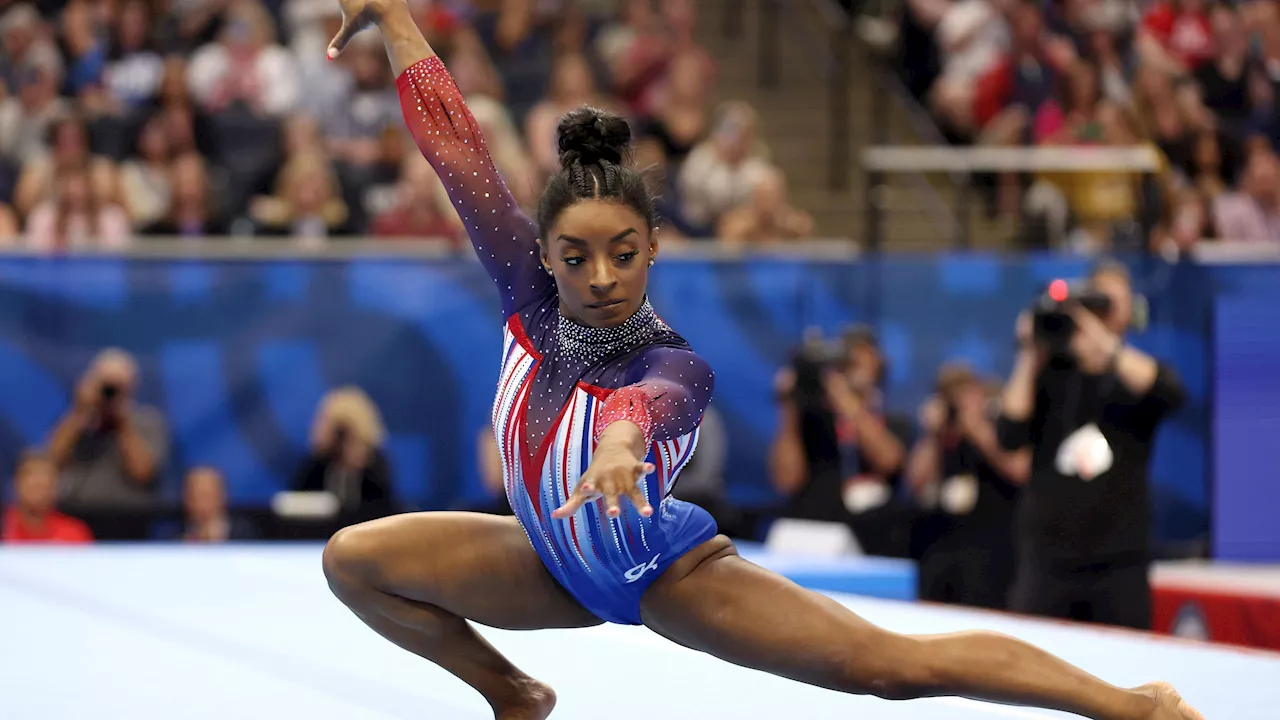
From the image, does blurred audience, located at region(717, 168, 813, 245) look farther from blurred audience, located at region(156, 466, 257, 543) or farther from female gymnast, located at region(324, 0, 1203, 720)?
female gymnast, located at region(324, 0, 1203, 720)

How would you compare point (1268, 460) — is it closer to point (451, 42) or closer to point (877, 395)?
point (877, 395)

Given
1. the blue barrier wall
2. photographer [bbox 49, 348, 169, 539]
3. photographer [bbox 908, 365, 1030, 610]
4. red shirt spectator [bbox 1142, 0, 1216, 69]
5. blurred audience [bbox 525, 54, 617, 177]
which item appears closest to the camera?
photographer [bbox 908, 365, 1030, 610]

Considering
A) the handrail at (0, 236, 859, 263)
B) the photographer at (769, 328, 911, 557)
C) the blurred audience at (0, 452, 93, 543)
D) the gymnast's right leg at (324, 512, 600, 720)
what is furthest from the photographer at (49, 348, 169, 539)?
the gymnast's right leg at (324, 512, 600, 720)

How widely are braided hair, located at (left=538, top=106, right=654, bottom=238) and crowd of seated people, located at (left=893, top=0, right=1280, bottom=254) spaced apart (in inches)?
253

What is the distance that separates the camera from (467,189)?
315cm

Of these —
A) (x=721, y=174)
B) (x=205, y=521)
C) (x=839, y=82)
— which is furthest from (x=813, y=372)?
(x=839, y=82)

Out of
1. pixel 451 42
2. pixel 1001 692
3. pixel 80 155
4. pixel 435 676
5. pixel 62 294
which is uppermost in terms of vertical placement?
pixel 451 42

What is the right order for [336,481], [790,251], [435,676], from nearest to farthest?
[435,676]
[336,481]
[790,251]

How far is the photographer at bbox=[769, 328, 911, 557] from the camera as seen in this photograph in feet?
23.5

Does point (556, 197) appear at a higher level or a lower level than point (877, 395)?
higher

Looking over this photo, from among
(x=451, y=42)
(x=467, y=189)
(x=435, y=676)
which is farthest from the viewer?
(x=451, y=42)

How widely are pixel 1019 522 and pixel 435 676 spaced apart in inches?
86.5

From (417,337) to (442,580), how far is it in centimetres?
495

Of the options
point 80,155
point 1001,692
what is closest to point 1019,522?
point 1001,692
